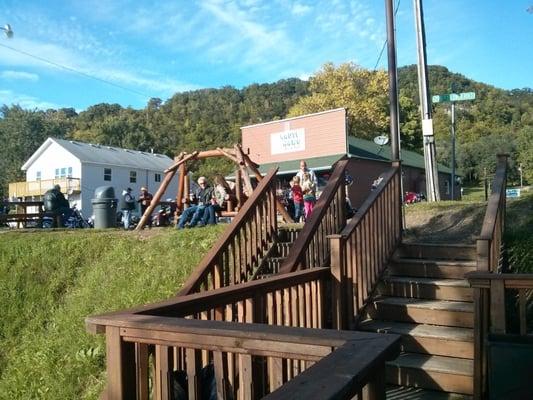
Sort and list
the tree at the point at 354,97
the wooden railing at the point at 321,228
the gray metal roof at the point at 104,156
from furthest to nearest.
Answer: the tree at the point at 354,97, the gray metal roof at the point at 104,156, the wooden railing at the point at 321,228

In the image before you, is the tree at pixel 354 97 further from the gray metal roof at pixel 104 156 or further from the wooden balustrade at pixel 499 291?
the wooden balustrade at pixel 499 291

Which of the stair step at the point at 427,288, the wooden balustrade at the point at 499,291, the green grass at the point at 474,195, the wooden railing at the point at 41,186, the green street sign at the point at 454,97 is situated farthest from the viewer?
the wooden railing at the point at 41,186

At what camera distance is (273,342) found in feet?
6.35

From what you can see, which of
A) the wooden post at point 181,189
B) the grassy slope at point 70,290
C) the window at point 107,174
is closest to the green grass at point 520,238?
the grassy slope at point 70,290

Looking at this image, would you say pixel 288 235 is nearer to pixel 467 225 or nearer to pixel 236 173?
pixel 467 225

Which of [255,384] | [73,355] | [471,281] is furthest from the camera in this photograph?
[73,355]

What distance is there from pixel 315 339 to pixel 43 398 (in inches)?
198

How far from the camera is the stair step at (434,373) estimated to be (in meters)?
4.40

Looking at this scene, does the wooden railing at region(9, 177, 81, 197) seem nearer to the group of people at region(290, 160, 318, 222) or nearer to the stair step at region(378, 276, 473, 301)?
the group of people at region(290, 160, 318, 222)

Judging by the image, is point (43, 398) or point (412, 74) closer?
point (43, 398)

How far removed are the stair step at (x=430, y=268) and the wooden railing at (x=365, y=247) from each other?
0.17 meters

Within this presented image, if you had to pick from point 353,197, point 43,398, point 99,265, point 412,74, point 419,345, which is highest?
point 412,74

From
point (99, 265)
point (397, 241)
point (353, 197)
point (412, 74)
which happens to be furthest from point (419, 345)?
point (412, 74)

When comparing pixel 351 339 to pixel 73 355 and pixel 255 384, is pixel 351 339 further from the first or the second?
pixel 73 355
